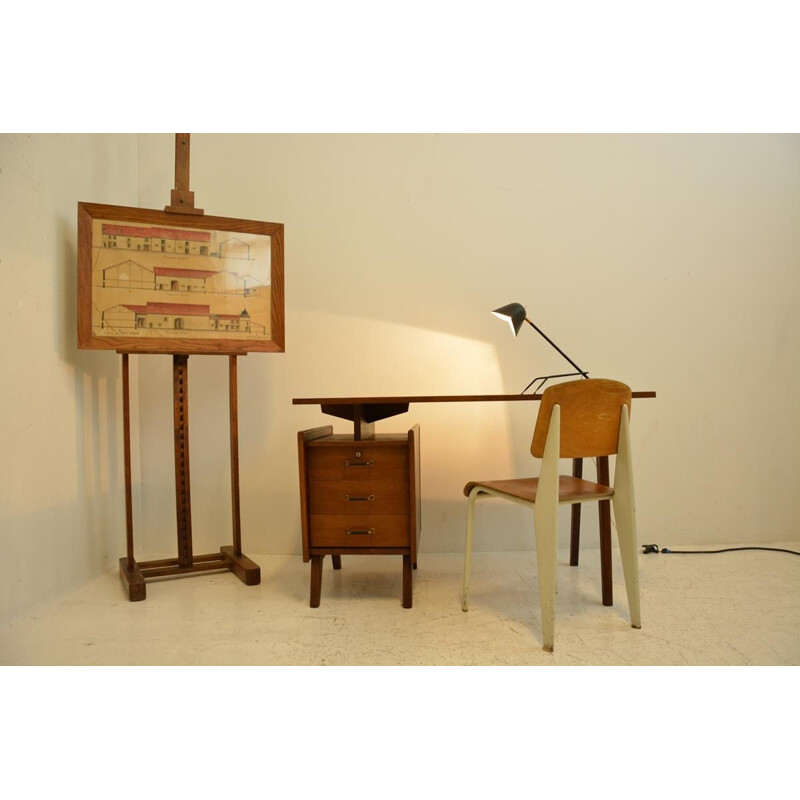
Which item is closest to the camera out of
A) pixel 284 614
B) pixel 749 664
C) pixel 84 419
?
pixel 749 664

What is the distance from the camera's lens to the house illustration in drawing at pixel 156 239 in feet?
7.22

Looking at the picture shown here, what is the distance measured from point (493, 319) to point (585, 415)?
1.19 metres

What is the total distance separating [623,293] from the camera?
9.35 ft

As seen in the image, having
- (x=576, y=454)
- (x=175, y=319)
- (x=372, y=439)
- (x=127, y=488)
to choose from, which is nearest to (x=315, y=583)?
(x=372, y=439)

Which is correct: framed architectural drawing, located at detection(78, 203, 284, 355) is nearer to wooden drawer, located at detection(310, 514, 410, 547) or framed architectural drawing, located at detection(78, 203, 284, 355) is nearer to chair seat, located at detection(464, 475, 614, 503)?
wooden drawer, located at detection(310, 514, 410, 547)

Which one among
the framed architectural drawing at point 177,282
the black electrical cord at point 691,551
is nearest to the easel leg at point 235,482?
the framed architectural drawing at point 177,282

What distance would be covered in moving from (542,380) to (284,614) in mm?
1676

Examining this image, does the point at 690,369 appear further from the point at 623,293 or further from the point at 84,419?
the point at 84,419

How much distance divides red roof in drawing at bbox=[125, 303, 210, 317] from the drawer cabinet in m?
0.76

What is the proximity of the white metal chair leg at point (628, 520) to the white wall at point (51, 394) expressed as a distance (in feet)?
6.82

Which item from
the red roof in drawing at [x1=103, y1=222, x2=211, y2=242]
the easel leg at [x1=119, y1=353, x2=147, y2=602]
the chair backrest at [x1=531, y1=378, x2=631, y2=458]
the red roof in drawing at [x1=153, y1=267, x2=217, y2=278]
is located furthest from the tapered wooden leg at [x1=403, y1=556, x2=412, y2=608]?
the red roof in drawing at [x1=103, y1=222, x2=211, y2=242]

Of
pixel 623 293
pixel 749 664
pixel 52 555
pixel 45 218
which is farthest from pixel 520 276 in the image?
pixel 52 555

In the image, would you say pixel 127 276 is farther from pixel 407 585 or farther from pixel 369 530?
pixel 407 585

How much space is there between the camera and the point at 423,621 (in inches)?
74.0
